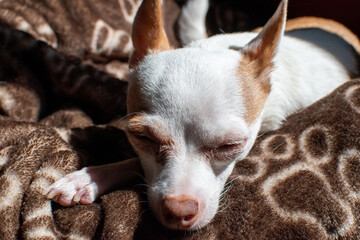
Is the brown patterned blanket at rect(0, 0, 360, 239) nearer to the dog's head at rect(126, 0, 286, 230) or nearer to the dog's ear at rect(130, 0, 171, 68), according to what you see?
the dog's head at rect(126, 0, 286, 230)

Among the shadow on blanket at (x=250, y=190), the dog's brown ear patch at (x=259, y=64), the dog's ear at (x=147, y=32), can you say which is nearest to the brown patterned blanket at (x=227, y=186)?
the shadow on blanket at (x=250, y=190)

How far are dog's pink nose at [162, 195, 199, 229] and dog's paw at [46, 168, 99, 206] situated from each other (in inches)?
14.0

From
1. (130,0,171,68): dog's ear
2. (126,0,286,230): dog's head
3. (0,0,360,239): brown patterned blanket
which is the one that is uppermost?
(130,0,171,68): dog's ear

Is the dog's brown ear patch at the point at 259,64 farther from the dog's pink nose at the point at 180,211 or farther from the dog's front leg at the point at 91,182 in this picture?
the dog's front leg at the point at 91,182

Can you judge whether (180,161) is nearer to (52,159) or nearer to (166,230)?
(166,230)

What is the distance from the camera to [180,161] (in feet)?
4.62

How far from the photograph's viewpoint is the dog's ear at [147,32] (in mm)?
1638

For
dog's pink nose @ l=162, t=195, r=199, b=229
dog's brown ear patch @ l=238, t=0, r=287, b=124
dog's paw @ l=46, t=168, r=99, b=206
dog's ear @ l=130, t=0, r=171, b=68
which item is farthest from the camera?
dog's ear @ l=130, t=0, r=171, b=68

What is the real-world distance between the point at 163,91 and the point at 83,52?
154cm

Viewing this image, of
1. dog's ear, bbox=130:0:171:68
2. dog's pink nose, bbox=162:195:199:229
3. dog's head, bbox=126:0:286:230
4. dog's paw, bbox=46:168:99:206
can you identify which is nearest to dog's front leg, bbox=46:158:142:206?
dog's paw, bbox=46:168:99:206

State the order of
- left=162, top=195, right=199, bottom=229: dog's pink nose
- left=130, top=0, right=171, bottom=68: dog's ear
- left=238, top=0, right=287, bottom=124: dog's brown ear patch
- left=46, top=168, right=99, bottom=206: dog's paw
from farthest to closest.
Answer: left=130, top=0, right=171, bottom=68: dog's ear
left=238, top=0, right=287, bottom=124: dog's brown ear patch
left=46, top=168, right=99, bottom=206: dog's paw
left=162, top=195, right=199, bottom=229: dog's pink nose

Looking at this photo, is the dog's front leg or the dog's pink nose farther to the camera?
the dog's front leg

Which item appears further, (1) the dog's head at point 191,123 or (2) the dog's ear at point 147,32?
(2) the dog's ear at point 147,32

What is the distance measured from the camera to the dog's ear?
164cm
